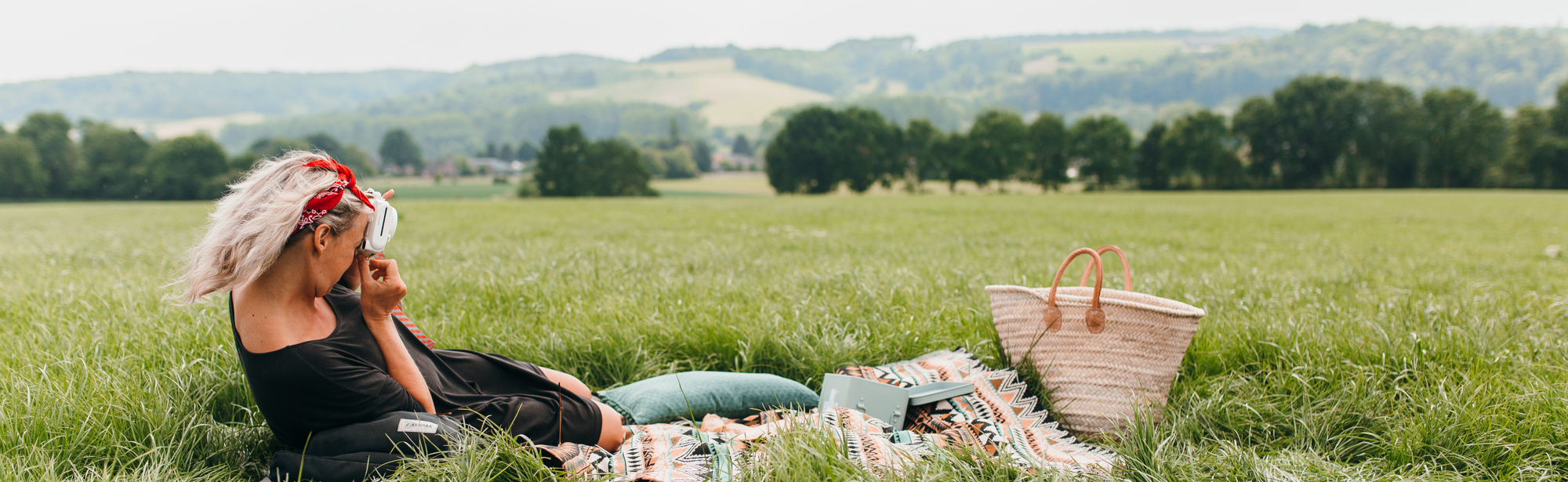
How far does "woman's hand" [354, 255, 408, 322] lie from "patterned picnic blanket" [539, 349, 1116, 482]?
720 mm

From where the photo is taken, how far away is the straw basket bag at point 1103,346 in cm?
283

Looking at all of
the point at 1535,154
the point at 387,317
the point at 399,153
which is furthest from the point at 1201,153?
the point at 399,153

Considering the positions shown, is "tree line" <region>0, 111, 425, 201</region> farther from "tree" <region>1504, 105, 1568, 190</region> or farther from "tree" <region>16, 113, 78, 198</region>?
"tree" <region>1504, 105, 1568, 190</region>

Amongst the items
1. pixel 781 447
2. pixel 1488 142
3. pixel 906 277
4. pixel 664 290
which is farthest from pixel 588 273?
pixel 1488 142

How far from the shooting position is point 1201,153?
56.7 metres

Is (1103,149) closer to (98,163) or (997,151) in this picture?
(997,151)

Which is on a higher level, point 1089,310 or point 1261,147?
point 1261,147

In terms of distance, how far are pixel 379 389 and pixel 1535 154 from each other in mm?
73501

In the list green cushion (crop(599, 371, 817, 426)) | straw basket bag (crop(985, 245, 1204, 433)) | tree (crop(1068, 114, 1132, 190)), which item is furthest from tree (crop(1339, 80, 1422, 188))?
green cushion (crop(599, 371, 817, 426))

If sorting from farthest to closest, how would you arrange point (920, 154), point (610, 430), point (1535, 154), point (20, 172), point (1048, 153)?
point (920, 154), point (1048, 153), point (20, 172), point (1535, 154), point (610, 430)

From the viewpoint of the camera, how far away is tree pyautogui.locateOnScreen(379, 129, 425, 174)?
320 ft

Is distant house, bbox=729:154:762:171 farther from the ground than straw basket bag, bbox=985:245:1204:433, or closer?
closer

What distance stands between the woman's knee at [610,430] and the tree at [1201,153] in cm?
6414

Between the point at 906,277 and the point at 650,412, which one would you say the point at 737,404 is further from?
the point at 906,277
